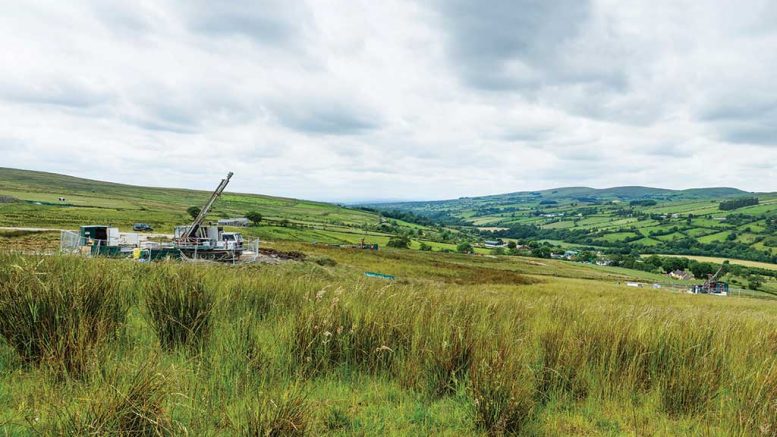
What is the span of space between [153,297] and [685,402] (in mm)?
6271

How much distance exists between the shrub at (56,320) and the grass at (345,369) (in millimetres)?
22

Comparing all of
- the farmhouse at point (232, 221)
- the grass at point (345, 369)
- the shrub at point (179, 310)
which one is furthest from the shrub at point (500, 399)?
the farmhouse at point (232, 221)

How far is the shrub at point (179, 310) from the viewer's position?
484 cm

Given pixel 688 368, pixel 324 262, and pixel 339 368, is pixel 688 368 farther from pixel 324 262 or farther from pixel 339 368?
pixel 324 262

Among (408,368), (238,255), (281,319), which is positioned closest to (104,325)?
(281,319)

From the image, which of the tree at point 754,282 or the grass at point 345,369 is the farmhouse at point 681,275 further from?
the grass at point 345,369

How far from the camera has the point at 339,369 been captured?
4.62 meters

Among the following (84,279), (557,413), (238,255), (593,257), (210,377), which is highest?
(84,279)

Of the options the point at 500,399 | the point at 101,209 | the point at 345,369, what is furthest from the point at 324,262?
the point at 101,209

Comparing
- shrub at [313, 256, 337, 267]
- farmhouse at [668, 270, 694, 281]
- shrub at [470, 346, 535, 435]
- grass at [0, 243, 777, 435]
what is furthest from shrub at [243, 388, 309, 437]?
farmhouse at [668, 270, 694, 281]

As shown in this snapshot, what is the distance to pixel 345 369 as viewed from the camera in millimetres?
4660

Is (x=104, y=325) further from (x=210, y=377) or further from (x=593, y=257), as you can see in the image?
(x=593, y=257)

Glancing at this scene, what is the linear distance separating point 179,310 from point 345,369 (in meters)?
2.19

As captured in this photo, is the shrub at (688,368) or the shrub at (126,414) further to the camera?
the shrub at (688,368)
